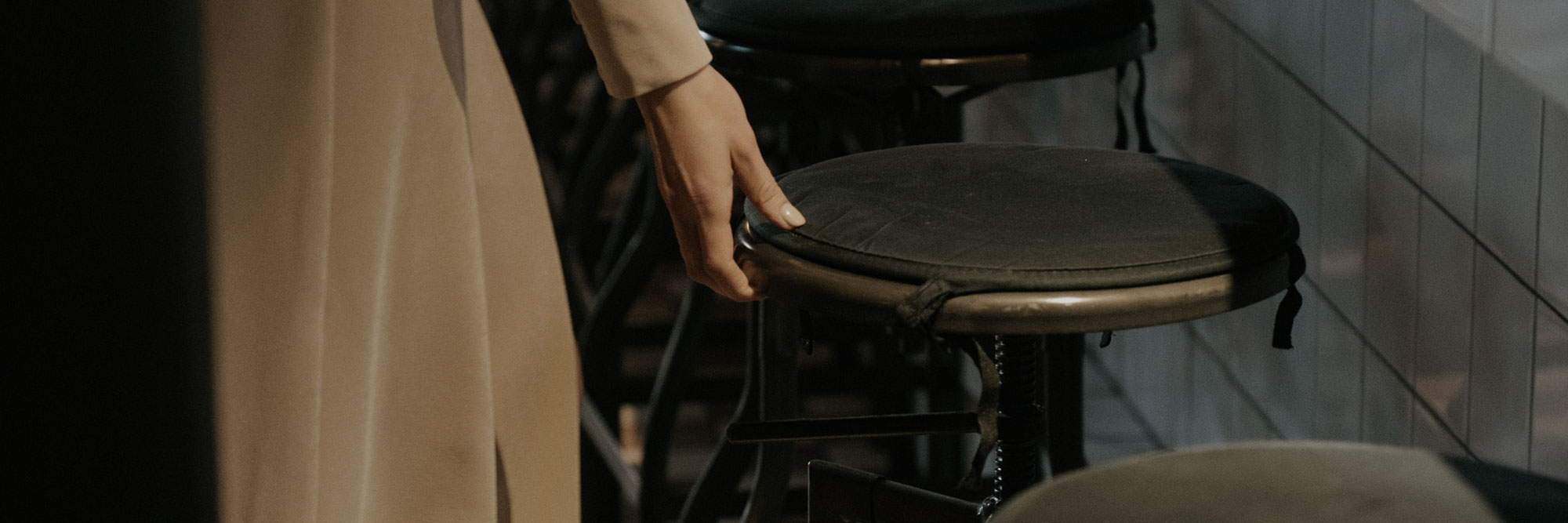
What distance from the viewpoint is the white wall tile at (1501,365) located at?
1.20 metres

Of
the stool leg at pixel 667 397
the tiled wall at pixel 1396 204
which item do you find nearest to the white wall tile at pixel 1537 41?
the tiled wall at pixel 1396 204

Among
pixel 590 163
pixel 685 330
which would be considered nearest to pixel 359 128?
pixel 685 330

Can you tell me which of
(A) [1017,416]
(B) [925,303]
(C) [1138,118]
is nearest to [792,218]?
(B) [925,303]

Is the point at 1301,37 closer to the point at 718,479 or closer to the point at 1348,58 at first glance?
the point at 1348,58

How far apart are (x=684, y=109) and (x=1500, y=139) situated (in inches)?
27.8

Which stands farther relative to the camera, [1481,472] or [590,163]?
[590,163]

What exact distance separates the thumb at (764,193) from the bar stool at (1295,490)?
36cm

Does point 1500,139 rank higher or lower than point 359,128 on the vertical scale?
lower

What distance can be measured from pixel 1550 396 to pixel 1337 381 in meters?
0.46

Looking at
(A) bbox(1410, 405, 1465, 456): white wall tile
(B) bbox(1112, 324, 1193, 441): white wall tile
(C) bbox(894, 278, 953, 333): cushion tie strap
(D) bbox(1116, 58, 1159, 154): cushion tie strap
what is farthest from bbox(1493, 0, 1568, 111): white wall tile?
(B) bbox(1112, 324, 1193, 441): white wall tile

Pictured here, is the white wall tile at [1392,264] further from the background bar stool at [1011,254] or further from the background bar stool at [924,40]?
the background bar stool at [1011,254]

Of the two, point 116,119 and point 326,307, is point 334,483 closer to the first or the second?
point 326,307

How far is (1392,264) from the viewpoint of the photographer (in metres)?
1.46

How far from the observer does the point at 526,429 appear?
1.00 meters
